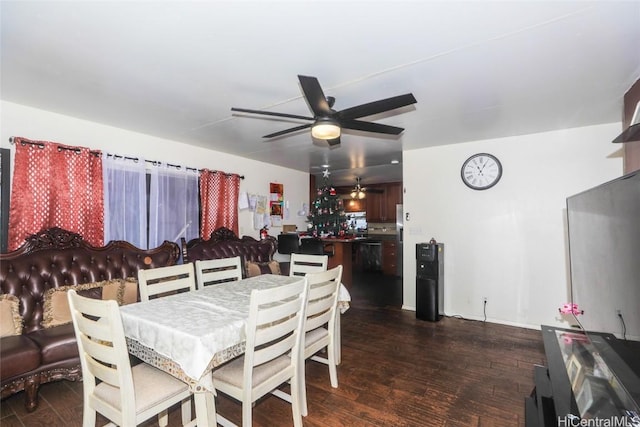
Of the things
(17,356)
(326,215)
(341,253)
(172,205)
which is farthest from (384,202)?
(17,356)

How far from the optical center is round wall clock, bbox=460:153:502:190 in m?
3.89

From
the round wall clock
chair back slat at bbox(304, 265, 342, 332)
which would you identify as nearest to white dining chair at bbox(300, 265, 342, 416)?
chair back slat at bbox(304, 265, 342, 332)

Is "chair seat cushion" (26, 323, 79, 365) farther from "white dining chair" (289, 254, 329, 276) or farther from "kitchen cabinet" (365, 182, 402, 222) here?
"kitchen cabinet" (365, 182, 402, 222)

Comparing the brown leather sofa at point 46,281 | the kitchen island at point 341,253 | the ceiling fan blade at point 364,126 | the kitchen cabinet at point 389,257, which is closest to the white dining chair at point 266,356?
the ceiling fan blade at point 364,126

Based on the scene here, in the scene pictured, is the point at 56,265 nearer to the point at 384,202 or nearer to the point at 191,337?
the point at 191,337

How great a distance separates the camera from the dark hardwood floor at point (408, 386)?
2.00 m

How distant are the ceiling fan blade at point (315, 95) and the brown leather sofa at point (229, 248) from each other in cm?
266

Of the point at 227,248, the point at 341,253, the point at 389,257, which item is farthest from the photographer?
the point at 389,257

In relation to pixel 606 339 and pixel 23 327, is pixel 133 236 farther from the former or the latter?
pixel 606 339

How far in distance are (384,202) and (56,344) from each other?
7.12 m

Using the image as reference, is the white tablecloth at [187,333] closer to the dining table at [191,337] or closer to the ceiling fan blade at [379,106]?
the dining table at [191,337]

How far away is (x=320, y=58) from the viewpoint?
1926 mm

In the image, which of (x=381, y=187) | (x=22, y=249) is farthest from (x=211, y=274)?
(x=381, y=187)

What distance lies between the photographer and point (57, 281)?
2703 mm
